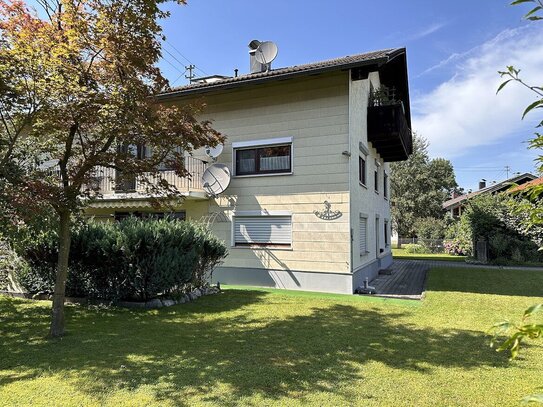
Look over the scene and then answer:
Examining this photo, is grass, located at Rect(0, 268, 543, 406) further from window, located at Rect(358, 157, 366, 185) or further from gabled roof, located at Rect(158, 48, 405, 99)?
gabled roof, located at Rect(158, 48, 405, 99)

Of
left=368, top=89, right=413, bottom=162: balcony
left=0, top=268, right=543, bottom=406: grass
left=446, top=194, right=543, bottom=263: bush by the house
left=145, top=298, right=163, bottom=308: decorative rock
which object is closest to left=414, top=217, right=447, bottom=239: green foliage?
left=446, top=194, right=543, bottom=263: bush by the house

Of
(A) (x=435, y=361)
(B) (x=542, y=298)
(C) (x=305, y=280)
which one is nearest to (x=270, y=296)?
(C) (x=305, y=280)

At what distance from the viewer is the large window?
13383 mm

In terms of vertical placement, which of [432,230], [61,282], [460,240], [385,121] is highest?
[385,121]

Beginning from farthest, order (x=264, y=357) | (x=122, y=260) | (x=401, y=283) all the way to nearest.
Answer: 1. (x=401, y=283)
2. (x=122, y=260)
3. (x=264, y=357)

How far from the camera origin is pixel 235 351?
5992 mm

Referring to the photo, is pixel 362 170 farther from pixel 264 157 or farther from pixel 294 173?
pixel 264 157

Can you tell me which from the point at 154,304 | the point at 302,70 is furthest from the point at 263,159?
the point at 154,304

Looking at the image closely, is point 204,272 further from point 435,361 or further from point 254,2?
point 254,2

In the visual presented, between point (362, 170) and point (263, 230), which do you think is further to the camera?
point (362, 170)

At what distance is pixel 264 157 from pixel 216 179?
6.62ft

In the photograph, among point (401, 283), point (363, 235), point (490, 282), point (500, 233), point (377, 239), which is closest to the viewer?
point (490, 282)

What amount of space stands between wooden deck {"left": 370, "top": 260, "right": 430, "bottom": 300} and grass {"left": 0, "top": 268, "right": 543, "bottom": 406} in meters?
2.10

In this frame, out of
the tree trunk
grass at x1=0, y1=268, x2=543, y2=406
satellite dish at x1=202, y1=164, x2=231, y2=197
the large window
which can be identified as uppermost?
the large window
